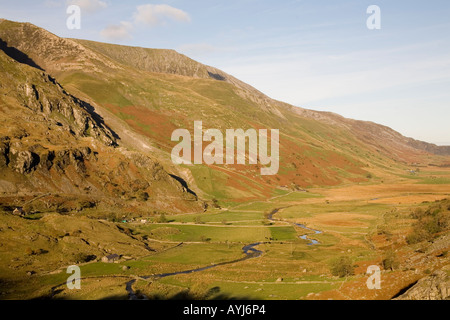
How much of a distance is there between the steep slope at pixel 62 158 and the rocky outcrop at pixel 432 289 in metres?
102

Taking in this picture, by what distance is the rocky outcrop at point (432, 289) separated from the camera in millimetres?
39356

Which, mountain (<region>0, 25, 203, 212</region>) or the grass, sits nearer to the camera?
the grass

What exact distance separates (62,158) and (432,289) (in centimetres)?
12454

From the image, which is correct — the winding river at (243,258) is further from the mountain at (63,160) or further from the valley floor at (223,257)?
the mountain at (63,160)

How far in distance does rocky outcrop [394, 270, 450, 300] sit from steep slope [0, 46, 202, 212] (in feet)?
335

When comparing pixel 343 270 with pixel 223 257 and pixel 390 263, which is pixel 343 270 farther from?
pixel 223 257

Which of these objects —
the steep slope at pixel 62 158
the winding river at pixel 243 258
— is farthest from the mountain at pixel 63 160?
the winding river at pixel 243 258

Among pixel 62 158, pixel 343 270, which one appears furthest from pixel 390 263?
pixel 62 158

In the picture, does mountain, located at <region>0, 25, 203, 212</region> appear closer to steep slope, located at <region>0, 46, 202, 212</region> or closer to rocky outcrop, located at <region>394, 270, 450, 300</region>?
steep slope, located at <region>0, 46, 202, 212</region>

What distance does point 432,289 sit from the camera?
1597 inches

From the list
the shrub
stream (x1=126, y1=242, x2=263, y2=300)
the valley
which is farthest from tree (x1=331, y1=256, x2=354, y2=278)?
stream (x1=126, y1=242, x2=263, y2=300)

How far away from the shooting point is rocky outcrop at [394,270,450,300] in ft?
129

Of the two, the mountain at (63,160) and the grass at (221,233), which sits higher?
the mountain at (63,160)
